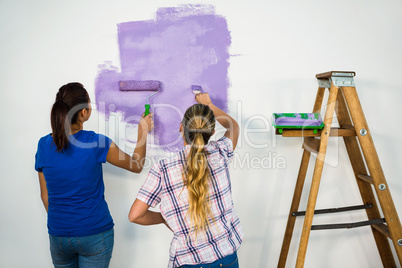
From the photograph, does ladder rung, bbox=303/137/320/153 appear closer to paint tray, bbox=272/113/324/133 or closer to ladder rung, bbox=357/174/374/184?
paint tray, bbox=272/113/324/133

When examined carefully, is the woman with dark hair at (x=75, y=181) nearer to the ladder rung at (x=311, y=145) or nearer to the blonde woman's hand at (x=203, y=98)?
the blonde woman's hand at (x=203, y=98)

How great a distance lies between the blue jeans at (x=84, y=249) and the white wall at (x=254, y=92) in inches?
20.2

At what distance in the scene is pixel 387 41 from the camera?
6.08 feet

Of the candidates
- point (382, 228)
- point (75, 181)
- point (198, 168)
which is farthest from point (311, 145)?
point (75, 181)

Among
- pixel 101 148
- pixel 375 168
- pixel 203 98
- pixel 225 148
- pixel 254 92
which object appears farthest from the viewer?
pixel 254 92

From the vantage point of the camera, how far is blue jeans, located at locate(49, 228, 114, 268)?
1.38 m

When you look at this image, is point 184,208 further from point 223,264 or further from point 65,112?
point 65,112

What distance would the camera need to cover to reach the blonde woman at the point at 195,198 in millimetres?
1148

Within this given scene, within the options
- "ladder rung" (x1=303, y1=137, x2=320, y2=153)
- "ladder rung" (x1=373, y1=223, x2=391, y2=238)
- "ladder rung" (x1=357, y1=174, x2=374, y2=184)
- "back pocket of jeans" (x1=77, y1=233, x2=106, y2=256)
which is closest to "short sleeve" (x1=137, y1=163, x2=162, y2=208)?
"back pocket of jeans" (x1=77, y1=233, x2=106, y2=256)

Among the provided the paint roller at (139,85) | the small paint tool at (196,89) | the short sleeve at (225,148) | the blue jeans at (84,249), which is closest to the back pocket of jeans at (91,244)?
the blue jeans at (84,249)

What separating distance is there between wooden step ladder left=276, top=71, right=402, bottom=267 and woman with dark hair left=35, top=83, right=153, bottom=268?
2.90 ft

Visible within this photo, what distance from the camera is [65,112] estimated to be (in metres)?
1.30

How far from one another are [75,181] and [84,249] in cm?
30

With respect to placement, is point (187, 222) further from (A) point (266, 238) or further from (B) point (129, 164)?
(A) point (266, 238)
